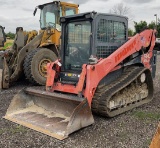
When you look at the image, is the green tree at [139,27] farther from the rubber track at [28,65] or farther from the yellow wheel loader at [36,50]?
the rubber track at [28,65]

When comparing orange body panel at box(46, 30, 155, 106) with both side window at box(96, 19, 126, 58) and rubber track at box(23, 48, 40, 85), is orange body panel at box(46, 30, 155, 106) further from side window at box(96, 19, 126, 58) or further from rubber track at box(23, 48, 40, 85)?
rubber track at box(23, 48, 40, 85)

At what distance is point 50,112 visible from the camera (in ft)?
16.9

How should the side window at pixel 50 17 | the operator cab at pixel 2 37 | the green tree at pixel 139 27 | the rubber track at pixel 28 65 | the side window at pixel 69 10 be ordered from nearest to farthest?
the green tree at pixel 139 27
the rubber track at pixel 28 65
the side window at pixel 50 17
the side window at pixel 69 10
the operator cab at pixel 2 37

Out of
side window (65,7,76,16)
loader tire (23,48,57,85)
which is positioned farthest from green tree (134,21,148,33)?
loader tire (23,48,57,85)

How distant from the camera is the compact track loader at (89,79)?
15.6 ft

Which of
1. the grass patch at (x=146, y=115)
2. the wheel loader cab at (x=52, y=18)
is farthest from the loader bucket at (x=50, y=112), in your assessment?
the wheel loader cab at (x=52, y=18)

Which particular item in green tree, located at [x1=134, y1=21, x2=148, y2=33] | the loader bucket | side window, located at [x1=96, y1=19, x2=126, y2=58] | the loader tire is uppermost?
green tree, located at [x1=134, y1=21, x2=148, y2=33]

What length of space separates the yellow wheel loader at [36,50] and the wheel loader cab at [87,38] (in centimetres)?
231

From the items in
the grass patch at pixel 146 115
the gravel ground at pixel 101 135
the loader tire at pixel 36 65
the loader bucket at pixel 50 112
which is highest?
the loader tire at pixel 36 65

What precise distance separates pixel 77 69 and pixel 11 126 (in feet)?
5.70

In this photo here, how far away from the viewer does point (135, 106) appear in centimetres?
570

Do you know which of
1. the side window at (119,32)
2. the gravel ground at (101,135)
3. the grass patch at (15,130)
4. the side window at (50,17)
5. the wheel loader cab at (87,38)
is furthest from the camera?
the side window at (50,17)

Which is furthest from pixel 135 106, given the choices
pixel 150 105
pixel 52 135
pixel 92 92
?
pixel 52 135

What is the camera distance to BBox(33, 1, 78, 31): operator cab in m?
9.05
